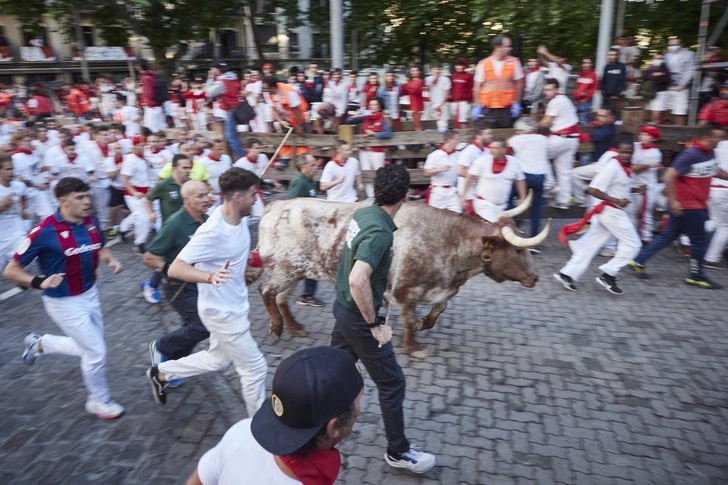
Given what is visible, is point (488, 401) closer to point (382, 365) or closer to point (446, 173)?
point (382, 365)

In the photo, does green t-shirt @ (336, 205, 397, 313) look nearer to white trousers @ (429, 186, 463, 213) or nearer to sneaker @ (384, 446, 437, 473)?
sneaker @ (384, 446, 437, 473)

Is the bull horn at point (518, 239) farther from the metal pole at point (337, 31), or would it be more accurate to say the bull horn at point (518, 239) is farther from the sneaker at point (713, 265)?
the metal pole at point (337, 31)

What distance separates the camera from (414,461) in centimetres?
421

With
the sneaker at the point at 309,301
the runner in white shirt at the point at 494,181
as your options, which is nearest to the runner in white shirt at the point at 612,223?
the runner in white shirt at the point at 494,181

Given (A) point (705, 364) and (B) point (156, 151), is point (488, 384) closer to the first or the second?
(A) point (705, 364)

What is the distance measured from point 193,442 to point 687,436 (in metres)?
4.17

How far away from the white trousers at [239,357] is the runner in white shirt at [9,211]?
4.48m

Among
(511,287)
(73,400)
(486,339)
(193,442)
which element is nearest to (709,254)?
(511,287)

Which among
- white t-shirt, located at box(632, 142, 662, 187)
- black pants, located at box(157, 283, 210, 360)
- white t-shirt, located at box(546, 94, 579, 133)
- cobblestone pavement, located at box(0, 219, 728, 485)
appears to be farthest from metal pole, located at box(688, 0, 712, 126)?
black pants, located at box(157, 283, 210, 360)

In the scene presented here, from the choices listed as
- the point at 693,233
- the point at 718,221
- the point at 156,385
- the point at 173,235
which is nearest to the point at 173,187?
the point at 173,235

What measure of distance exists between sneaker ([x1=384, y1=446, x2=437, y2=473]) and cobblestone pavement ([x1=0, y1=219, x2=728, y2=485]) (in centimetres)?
13

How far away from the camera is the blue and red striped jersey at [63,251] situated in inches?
187

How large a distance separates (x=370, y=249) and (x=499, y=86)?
25.6ft

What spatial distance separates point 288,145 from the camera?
12211 mm
